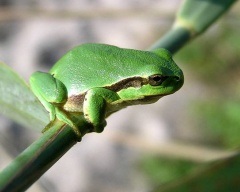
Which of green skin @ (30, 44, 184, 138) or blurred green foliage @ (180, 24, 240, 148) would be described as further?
blurred green foliage @ (180, 24, 240, 148)

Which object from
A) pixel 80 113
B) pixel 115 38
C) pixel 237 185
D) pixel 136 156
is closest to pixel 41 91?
pixel 80 113

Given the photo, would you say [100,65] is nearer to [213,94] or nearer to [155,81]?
[155,81]

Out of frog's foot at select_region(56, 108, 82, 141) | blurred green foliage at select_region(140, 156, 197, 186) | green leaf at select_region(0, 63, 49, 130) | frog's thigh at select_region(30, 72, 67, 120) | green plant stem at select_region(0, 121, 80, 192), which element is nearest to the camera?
green plant stem at select_region(0, 121, 80, 192)

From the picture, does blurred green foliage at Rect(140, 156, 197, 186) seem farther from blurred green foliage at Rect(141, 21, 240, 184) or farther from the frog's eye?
the frog's eye

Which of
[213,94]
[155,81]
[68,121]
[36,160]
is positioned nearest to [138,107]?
[213,94]

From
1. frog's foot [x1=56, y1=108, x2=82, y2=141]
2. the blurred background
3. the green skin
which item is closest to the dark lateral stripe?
the green skin

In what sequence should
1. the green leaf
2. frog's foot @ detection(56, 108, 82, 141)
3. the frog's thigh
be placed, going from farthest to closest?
1. the frog's thigh
2. the green leaf
3. frog's foot @ detection(56, 108, 82, 141)

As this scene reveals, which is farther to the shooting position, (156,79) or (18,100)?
(156,79)
